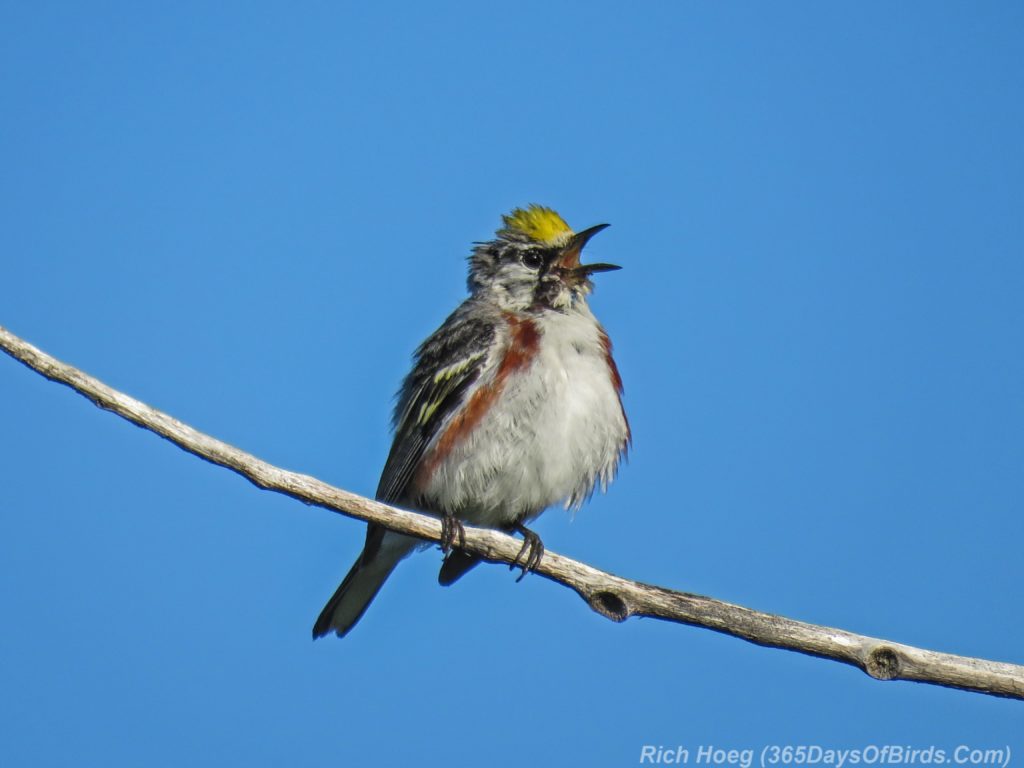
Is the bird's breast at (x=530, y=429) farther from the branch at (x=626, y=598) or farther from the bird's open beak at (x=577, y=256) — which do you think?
the branch at (x=626, y=598)

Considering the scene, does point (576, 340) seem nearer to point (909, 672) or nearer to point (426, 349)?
point (426, 349)

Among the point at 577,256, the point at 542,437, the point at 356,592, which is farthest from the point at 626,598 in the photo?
the point at 577,256

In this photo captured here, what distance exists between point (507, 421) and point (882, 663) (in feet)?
11.4

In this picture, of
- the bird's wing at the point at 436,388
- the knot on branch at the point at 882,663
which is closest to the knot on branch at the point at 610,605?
the knot on branch at the point at 882,663

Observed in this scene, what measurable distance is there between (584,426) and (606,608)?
2.11 metres

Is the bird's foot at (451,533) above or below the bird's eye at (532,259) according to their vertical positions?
below

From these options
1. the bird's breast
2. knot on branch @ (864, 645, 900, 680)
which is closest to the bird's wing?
the bird's breast

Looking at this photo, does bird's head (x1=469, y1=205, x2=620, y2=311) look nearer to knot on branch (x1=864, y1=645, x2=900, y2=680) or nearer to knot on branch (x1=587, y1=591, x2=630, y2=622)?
knot on branch (x1=587, y1=591, x2=630, y2=622)

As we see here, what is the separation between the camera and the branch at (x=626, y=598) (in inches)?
263

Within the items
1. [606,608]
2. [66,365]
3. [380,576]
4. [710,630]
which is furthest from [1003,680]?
[66,365]

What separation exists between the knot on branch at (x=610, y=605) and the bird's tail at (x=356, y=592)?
2683mm

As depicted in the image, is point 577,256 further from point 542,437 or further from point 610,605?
point 610,605

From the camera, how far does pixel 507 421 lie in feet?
29.4

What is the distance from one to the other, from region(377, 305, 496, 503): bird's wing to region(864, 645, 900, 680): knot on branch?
3783 mm
